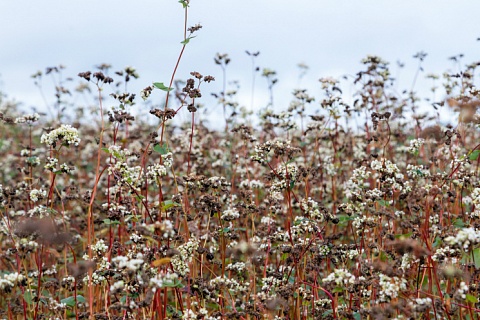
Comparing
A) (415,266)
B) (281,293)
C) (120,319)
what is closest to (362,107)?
(415,266)

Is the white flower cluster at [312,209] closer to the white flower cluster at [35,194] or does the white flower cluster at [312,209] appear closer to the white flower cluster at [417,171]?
the white flower cluster at [417,171]

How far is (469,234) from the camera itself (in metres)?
3.70

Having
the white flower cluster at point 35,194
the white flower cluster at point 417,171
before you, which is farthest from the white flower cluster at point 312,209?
the white flower cluster at point 35,194

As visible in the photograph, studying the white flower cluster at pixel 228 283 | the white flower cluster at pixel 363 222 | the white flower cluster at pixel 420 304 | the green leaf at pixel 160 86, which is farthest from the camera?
the white flower cluster at pixel 363 222

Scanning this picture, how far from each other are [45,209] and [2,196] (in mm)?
1311

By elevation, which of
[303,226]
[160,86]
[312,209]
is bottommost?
[303,226]

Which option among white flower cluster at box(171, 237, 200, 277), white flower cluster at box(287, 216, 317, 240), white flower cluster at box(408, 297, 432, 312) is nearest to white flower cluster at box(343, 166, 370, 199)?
white flower cluster at box(287, 216, 317, 240)

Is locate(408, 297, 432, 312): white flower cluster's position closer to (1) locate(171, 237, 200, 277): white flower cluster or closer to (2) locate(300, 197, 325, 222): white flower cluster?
(2) locate(300, 197, 325, 222): white flower cluster

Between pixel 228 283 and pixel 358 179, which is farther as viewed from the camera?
pixel 358 179

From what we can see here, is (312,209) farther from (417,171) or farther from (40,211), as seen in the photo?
(40,211)

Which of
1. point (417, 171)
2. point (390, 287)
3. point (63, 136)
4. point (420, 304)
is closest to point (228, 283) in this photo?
point (390, 287)

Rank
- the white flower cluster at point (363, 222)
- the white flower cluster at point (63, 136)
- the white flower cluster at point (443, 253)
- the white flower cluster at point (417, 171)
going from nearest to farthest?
the white flower cluster at point (443, 253) → the white flower cluster at point (63, 136) → the white flower cluster at point (363, 222) → the white flower cluster at point (417, 171)

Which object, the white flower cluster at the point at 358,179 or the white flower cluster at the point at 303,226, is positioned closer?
the white flower cluster at the point at 303,226

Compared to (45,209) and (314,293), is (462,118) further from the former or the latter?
(45,209)
